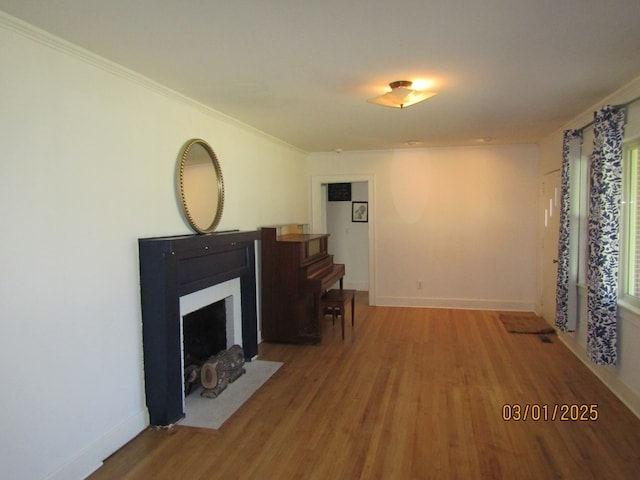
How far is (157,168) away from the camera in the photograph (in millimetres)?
2896

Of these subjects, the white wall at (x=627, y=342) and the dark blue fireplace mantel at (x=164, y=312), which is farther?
the white wall at (x=627, y=342)

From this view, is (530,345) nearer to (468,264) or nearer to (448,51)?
(468,264)

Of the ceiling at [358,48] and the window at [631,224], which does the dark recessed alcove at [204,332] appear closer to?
the ceiling at [358,48]

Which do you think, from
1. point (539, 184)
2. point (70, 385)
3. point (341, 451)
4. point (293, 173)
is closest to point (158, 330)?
point (70, 385)

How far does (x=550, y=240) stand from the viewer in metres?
5.01

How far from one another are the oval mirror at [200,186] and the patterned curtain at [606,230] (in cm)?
306

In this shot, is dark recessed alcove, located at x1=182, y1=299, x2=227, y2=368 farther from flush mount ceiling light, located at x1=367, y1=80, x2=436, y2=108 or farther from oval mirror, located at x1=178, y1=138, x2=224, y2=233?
flush mount ceiling light, located at x1=367, y1=80, x2=436, y2=108

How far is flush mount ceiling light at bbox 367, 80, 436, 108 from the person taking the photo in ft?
9.12

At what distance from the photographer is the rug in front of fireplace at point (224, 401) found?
→ 2.88 metres

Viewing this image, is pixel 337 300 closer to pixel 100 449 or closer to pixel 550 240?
pixel 550 240

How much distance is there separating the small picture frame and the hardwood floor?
11.0 ft

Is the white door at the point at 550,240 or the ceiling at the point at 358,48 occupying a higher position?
the ceiling at the point at 358,48

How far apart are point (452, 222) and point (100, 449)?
4.99 meters
